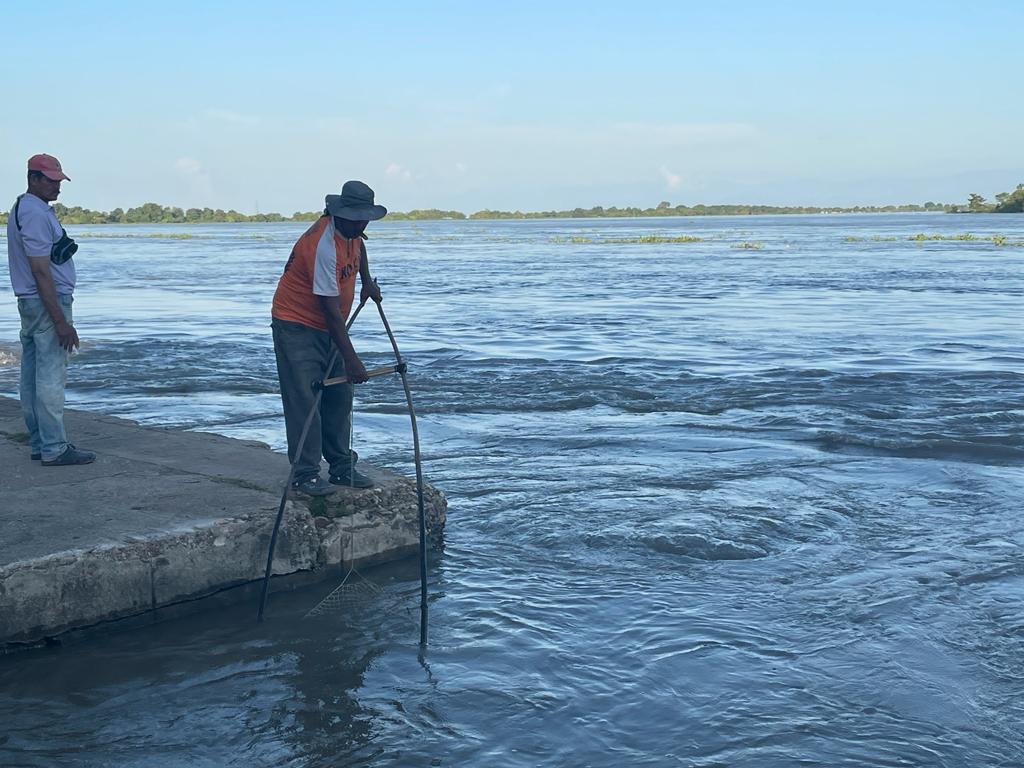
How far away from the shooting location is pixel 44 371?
720cm

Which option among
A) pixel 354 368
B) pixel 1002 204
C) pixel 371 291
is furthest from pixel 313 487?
pixel 1002 204

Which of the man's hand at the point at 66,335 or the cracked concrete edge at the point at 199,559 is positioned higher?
the man's hand at the point at 66,335

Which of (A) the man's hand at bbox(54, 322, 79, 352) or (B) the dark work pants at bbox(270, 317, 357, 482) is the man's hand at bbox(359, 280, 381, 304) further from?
(A) the man's hand at bbox(54, 322, 79, 352)

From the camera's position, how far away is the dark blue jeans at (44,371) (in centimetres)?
714

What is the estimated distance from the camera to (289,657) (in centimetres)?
563

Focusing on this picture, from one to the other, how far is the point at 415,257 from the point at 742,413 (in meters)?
48.8

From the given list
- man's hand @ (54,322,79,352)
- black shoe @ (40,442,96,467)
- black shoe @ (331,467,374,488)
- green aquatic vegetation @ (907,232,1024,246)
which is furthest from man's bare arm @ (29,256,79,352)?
green aquatic vegetation @ (907,232,1024,246)

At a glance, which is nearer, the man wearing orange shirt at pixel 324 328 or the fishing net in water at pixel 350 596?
the fishing net in water at pixel 350 596

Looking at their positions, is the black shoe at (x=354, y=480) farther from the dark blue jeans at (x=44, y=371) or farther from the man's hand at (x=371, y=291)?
the dark blue jeans at (x=44, y=371)

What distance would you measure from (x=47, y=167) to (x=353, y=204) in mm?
2108

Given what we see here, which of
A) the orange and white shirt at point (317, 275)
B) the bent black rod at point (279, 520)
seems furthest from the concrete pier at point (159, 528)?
the orange and white shirt at point (317, 275)

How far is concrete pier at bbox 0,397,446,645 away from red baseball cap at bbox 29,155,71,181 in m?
1.77

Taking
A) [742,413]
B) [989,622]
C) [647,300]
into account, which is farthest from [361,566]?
[647,300]

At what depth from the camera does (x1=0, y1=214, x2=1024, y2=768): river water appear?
4812mm
